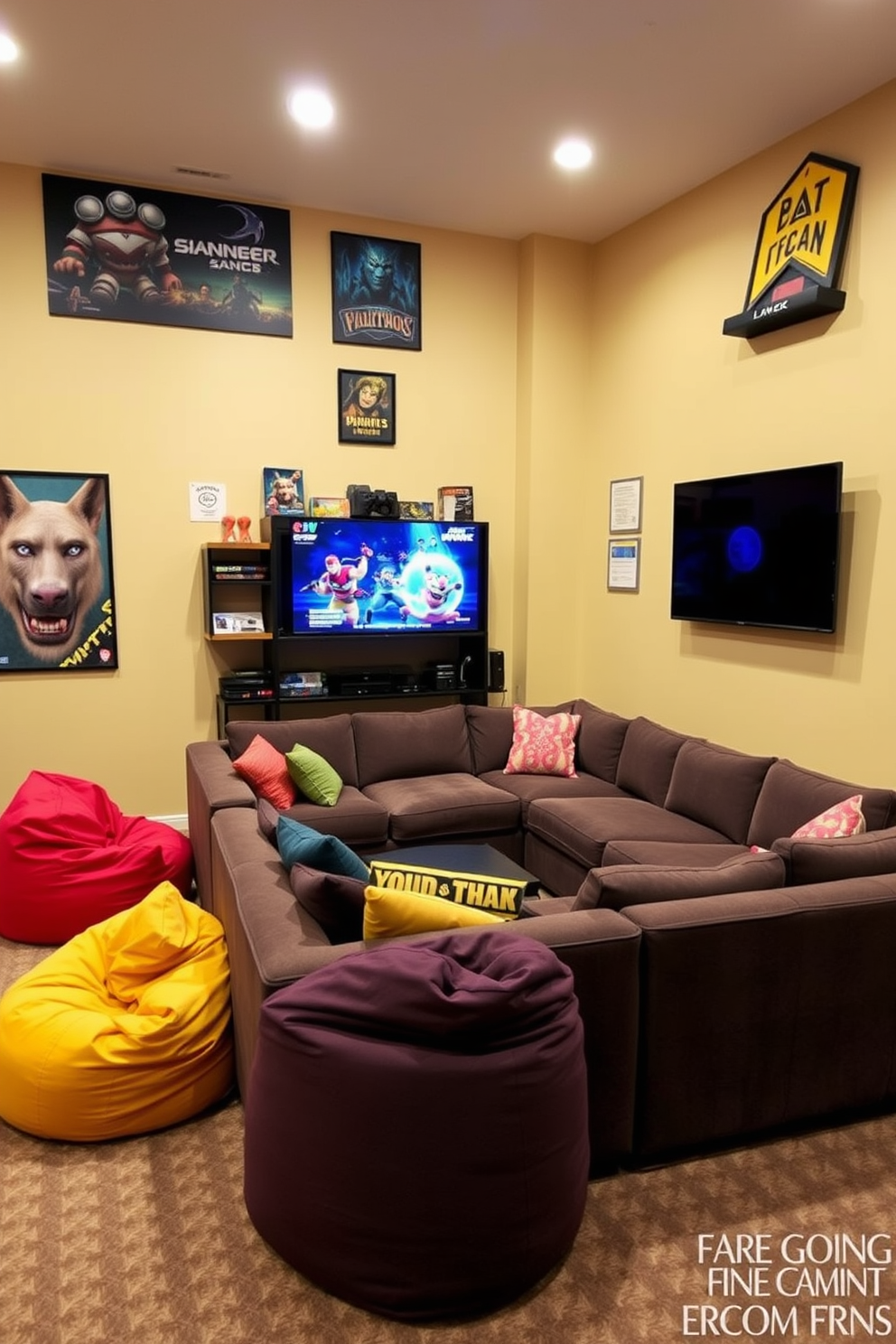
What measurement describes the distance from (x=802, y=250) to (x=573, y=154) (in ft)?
3.98

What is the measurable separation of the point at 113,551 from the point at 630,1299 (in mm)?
4274

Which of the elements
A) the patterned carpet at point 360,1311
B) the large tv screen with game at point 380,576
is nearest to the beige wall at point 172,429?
the large tv screen with game at point 380,576

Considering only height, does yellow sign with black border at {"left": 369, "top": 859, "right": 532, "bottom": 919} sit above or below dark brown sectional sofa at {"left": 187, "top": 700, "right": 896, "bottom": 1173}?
above

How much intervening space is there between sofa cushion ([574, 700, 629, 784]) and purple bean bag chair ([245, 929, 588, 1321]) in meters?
2.96

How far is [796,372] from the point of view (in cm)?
413

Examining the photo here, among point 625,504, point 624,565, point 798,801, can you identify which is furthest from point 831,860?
point 625,504

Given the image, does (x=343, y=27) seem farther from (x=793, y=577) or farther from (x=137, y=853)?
(x=137, y=853)

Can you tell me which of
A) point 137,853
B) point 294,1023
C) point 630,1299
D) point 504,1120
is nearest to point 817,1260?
point 630,1299

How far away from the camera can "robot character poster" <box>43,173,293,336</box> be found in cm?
467

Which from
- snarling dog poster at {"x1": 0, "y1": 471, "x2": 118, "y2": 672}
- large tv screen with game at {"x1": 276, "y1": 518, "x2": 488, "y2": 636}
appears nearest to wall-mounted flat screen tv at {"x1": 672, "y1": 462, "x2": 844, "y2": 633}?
large tv screen with game at {"x1": 276, "y1": 518, "x2": 488, "y2": 636}

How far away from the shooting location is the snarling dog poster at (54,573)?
15.6 ft

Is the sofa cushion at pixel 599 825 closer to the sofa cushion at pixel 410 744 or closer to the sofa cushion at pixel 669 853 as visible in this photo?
the sofa cushion at pixel 669 853

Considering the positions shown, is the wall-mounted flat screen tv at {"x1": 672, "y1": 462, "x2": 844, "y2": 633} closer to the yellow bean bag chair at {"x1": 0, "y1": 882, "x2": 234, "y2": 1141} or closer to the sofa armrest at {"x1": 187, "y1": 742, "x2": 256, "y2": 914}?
the sofa armrest at {"x1": 187, "y1": 742, "x2": 256, "y2": 914}

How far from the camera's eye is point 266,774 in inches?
163
